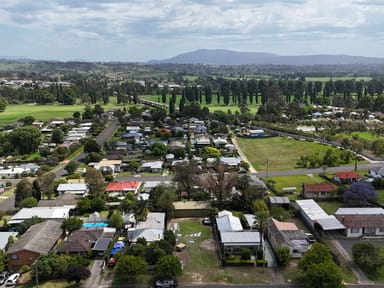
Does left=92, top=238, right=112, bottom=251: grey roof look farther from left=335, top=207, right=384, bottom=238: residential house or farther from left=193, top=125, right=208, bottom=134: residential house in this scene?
left=193, top=125, right=208, bottom=134: residential house

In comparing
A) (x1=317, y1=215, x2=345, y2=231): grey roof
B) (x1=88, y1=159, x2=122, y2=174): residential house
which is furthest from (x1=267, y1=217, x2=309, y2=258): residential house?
(x1=88, y1=159, x2=122, y2=174): residential house

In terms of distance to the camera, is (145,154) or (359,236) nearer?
(359,236)

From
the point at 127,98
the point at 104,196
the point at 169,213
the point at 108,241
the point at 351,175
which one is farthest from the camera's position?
the point at 127,98

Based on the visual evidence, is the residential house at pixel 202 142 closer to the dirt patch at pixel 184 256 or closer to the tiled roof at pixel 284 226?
the tiled roof at pixel 284 226

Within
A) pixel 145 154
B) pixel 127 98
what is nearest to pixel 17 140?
pixel 145 154

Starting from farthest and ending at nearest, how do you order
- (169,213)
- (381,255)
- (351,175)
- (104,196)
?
(351,175)
(104,196)
(169,213)
(381,255)

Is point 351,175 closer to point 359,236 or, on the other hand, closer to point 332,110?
point 359,236

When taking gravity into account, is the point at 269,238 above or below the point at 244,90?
below
